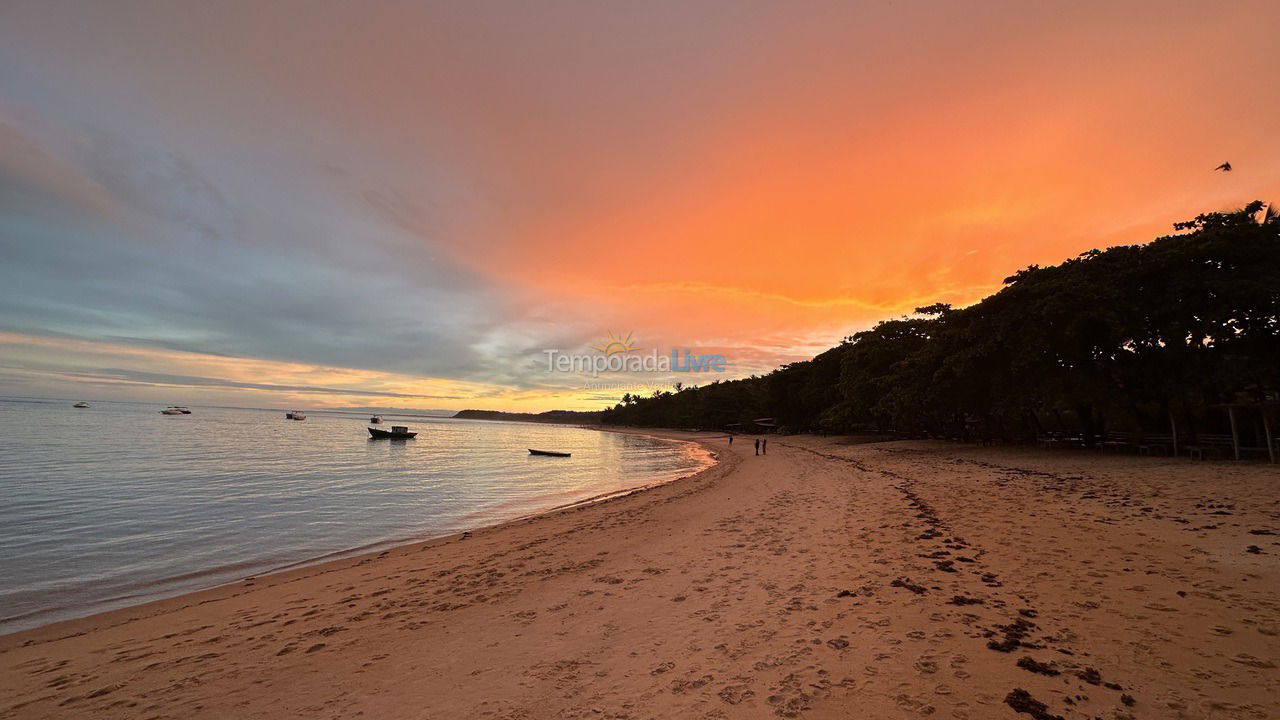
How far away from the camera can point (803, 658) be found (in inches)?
212

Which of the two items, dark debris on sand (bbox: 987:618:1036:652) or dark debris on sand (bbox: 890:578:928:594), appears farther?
dark debris on sand (bbox: 890:578:928:594)

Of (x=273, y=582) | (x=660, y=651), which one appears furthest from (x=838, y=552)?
(x=273, y=582)

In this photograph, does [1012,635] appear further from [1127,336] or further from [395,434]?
[395,434]

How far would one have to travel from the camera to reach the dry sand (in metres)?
4.66

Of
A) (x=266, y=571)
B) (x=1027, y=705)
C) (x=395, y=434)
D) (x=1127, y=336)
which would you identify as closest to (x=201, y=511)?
(x=266, y=571)

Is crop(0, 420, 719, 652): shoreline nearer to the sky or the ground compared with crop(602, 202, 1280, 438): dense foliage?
nearer to the ground

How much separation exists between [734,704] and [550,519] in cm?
1358

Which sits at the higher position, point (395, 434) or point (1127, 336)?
point (1127, 336)

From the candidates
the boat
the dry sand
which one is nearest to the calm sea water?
the dry sand

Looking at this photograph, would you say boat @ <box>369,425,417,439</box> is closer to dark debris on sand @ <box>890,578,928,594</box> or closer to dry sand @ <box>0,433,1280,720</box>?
dry sand @ <box>0,433,1280,720</box>

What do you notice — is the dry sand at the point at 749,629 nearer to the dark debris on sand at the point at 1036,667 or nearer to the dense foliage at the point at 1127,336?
the dark debris on sand at the point at 1036,667

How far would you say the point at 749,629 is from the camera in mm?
6258

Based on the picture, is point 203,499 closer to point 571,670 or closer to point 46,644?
point 46,644

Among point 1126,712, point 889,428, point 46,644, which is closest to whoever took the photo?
point 1126,712
